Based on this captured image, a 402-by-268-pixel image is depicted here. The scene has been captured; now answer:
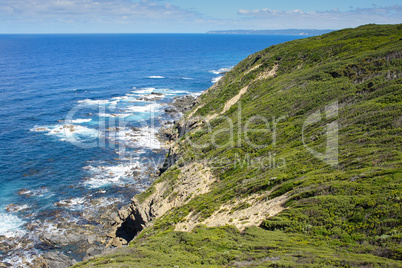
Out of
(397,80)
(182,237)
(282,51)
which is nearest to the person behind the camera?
(182,237)

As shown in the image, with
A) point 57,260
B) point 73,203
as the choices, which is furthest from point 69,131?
point 57,260

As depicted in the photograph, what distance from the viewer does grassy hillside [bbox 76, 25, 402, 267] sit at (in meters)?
13.7

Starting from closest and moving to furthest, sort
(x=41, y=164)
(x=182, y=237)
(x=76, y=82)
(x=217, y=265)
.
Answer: (x=217, y=265), (x=182, y=237), (x=41, y=164), (x=76, y=82)

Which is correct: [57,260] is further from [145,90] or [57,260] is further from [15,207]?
[145,90]

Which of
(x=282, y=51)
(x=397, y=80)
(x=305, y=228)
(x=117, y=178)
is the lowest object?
(x=117, y=178)

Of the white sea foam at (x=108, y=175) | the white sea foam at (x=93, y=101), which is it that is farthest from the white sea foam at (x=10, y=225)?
the white sea foam at (x=93, y=101)

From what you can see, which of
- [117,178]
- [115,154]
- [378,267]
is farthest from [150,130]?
[378,267]

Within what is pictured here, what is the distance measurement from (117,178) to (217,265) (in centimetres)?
3237

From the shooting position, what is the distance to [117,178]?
4350cm

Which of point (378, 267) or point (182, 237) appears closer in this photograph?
point (378, 267)

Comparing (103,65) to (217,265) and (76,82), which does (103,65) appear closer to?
(76,82)

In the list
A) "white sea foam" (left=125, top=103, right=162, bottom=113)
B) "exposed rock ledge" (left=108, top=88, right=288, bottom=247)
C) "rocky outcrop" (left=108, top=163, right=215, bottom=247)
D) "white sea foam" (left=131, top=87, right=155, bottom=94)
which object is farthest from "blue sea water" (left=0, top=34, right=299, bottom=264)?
"exposed rock ledge" (left=108, top=88, right=288, bottom=247)

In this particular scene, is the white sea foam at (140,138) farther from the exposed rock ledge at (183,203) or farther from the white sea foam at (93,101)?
the white sea foam at (93,101)

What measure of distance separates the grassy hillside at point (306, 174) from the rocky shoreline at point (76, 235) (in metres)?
5.48
